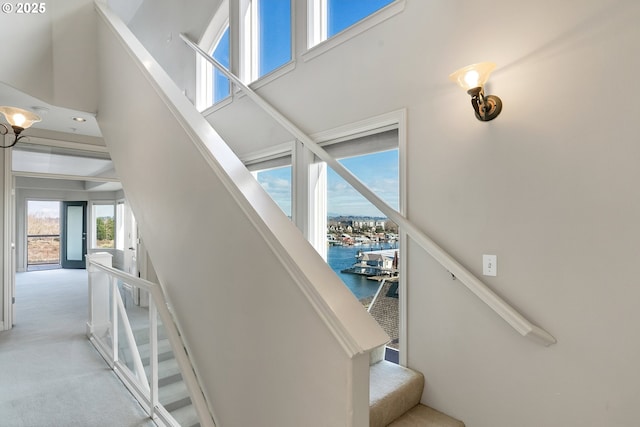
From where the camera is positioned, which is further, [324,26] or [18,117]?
[324,26]

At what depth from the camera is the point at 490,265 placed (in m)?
1.68

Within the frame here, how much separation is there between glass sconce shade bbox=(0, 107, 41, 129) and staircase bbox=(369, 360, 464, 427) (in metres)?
3.14

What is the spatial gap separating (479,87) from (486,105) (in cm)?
11

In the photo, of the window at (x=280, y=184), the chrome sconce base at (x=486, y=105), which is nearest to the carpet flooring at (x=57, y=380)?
the window at (x=280, y=184)

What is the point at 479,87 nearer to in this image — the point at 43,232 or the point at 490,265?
the point at 490,265

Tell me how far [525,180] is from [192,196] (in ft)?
5.15

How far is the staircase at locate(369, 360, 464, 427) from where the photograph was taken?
66.3 inches

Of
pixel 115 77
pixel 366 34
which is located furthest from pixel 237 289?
pixel 115 77

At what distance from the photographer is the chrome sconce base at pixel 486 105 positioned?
1.62 meters

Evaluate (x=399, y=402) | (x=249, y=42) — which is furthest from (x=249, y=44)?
(x=399, y=402)

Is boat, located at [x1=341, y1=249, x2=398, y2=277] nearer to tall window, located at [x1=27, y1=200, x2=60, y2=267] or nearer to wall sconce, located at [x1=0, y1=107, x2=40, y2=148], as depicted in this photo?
wall sconce, located at [x1=0, y1=107, x2=40, y2=148]

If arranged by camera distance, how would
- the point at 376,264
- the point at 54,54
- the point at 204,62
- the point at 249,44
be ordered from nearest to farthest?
1. the point at 376,264
2. the point at 54,54
3. the point at 249,44
4. the point at 204,62

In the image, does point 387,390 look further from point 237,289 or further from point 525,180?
point 525,180

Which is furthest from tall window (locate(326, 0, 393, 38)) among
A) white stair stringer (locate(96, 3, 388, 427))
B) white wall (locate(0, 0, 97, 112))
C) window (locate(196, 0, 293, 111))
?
white wall (locate(0, 0, 97, 112))
